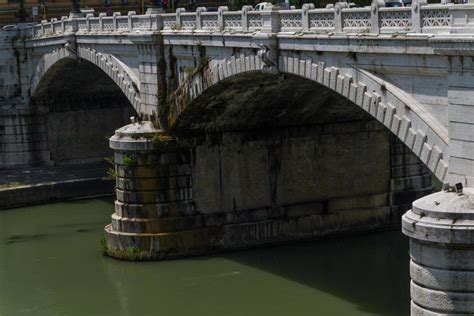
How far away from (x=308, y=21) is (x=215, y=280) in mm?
8219

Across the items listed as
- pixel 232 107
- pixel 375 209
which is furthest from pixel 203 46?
pixel 375 209

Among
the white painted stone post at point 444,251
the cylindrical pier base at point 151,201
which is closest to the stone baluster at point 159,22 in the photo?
the cylindrical pier base at point 151,201

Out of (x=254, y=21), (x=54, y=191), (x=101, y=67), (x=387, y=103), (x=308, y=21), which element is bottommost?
(x=54, y=191)

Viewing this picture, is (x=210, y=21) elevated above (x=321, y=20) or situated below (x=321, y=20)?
above

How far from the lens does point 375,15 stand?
20250mm

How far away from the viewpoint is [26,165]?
46062 millimetres

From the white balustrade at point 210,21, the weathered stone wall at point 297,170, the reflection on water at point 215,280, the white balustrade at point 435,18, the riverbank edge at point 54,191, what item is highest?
the white balustrade at point 210,21

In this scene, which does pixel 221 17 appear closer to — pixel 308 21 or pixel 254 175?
pixel 308 21

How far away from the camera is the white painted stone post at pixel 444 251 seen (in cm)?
1703

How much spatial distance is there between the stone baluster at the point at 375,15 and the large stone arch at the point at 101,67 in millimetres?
14525

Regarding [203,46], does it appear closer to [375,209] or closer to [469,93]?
[375,209]

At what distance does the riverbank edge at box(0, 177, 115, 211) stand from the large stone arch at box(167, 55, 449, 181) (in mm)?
16201

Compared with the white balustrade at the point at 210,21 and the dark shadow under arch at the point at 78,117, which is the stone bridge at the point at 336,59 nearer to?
the white balustrade at the point at 210,21

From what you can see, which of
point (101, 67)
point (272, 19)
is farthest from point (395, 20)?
point (101, 67)
